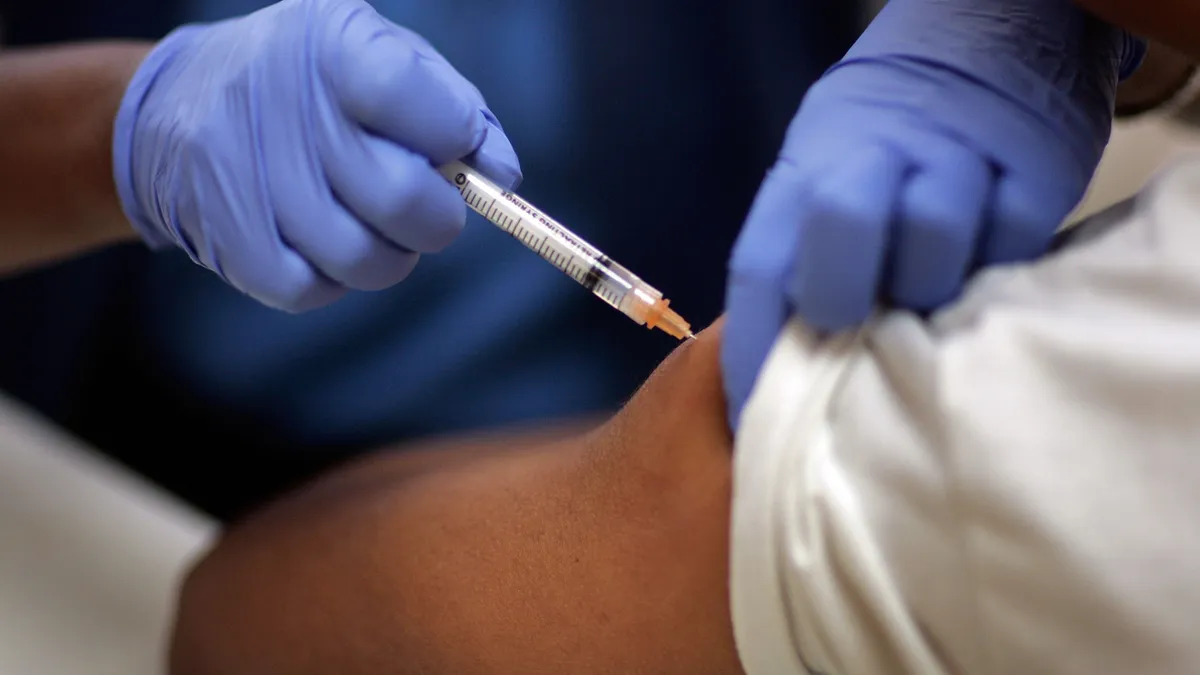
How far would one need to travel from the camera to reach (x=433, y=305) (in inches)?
43.1

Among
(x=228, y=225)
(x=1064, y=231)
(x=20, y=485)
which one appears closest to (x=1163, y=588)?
(x=1064, y=231)

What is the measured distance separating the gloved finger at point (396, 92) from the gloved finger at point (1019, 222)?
0.41 meters

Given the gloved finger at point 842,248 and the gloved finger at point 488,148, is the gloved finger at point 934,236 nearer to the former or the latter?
the gloved finger at point 842,248

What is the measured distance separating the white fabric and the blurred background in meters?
0.54

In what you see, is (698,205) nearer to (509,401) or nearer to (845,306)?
(509,401)

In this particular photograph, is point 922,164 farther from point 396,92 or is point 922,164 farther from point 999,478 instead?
point 396,92

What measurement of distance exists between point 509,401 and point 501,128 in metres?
0.43

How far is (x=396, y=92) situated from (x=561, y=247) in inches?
7.1

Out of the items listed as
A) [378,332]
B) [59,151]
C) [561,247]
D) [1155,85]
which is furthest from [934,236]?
[59,151]

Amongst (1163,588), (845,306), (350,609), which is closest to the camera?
(1163,588)

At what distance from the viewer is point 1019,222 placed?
50cm

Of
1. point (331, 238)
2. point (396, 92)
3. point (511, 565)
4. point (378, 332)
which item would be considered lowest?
point (378, 332)

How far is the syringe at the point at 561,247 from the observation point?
71cm

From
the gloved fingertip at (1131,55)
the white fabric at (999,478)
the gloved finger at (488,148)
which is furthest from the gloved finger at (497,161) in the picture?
the gloved fingertip at (1131,55)
